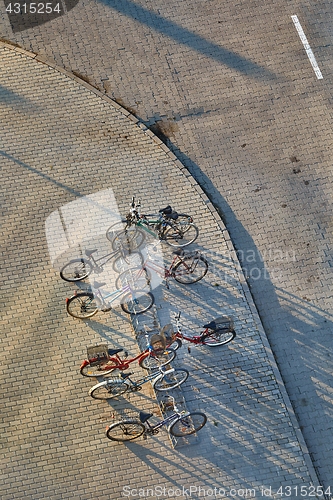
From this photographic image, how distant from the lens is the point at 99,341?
1118cm

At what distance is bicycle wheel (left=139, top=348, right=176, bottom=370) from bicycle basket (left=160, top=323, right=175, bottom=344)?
239mm

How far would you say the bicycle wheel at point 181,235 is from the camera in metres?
11.9

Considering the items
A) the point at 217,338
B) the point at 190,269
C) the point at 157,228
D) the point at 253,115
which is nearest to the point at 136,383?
the point at 217,338

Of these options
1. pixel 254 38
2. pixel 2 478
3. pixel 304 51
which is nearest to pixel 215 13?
pixel 254 38

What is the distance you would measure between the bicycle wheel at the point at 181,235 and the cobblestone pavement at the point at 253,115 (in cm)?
85

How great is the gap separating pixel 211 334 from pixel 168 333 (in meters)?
0.86

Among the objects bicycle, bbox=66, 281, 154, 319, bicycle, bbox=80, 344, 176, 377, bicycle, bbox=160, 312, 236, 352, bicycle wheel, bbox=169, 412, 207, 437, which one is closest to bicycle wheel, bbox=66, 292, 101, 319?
bicycle, bbox=66, 281, 154, 319

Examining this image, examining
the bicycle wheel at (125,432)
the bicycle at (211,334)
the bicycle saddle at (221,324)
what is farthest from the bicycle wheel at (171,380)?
the bicycle saddle at (221,324)

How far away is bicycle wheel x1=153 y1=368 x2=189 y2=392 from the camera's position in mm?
10531

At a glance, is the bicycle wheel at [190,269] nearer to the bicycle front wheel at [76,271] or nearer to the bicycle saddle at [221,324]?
the bicycle saddle at [221,324]

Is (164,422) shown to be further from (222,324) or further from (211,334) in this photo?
(222,324)

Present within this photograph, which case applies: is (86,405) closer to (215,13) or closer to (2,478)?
(2,478)

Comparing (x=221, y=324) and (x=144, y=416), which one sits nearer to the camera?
(x=144, y=416)

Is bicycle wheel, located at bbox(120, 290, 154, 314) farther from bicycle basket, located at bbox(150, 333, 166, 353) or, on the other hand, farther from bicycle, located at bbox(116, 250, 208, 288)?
bicycle basket, located at bbox(150, 333, 166, 353)
